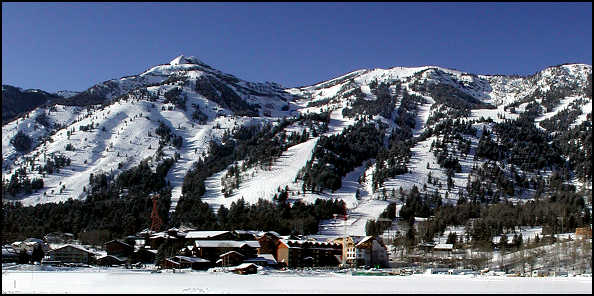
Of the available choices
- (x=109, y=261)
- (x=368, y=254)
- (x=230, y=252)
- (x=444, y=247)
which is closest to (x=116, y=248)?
(x=109, y=261)

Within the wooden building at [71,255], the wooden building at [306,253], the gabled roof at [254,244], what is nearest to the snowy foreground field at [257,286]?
the wooden building at [71,255]

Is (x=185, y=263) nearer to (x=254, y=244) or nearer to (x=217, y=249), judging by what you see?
(x=217, y=249)

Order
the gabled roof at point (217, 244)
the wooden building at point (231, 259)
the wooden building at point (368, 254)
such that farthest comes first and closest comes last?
1. the wooden building at point (368, 254)
2. the gabled roof at point (217, 244)
3. the wooden building at point (231, 259)

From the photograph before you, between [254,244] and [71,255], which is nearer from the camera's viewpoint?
[71,255]

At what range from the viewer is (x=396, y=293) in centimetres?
4188

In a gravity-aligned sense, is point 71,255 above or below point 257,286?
below

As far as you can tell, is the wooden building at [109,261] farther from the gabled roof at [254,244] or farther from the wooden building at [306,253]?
the wooden building at [306,253]

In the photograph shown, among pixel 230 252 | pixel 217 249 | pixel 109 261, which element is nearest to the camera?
pixel 230 252

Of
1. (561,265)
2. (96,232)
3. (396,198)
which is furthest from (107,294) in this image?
(396,198)

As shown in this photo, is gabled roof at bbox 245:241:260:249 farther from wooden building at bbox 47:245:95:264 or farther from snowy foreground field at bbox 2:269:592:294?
snowy foreground field at bbox 2:269:592:294

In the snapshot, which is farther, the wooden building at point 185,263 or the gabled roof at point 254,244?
the gabled roof at point 254,244

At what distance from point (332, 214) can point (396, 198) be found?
29.5 meters

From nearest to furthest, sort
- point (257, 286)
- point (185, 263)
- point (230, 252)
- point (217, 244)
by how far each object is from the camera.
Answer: point (257, 286)
point (185, 263)
point (230, 252)
point (217, 244)

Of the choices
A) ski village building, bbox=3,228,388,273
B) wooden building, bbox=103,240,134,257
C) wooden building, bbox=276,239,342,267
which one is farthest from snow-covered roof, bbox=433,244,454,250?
wooden building, bbox=103,240,134,257
